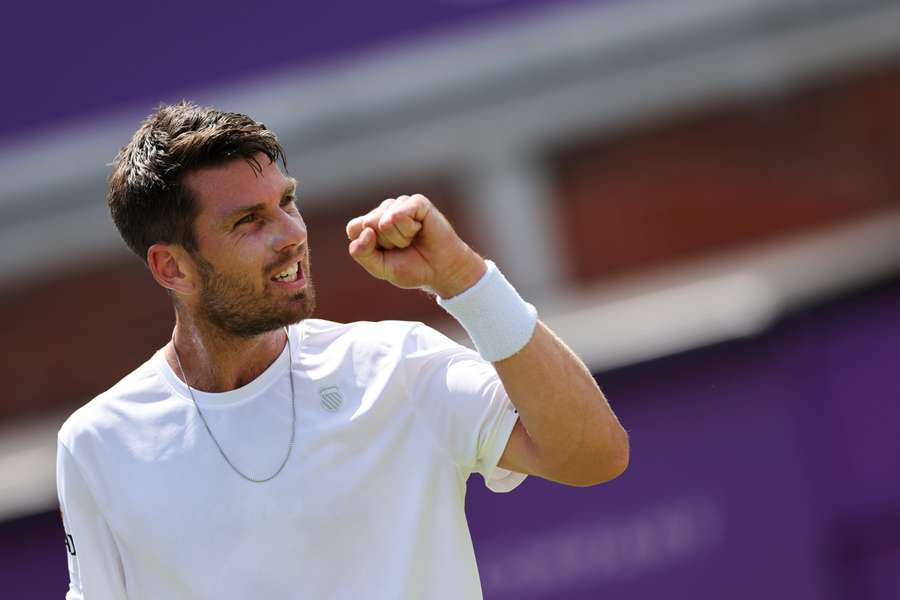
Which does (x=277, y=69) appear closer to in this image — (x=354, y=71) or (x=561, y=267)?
(x=354, y=71)

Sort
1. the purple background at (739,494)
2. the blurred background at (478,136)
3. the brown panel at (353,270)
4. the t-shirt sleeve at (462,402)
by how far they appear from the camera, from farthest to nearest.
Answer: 1. the brown panel at (353,270)
2. the blurred background at (478,136)
3. the purple background at (739,494)
4. the t-shirt sleeve at (462,402)

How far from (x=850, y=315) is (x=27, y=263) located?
19.7ft

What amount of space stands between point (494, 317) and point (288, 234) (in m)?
0.42

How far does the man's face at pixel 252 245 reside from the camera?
2.66m

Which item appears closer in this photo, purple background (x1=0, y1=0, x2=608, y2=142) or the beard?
the beard

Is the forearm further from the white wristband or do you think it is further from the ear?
the ear

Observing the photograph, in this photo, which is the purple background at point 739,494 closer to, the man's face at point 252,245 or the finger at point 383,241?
the man's face at point 252,245

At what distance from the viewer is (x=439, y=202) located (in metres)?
9.59

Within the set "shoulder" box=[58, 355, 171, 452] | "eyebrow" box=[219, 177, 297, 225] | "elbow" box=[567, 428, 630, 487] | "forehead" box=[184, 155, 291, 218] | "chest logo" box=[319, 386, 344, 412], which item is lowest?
"elbow" box=[567, 428, 630, 487]

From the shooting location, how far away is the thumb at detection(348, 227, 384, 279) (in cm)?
247

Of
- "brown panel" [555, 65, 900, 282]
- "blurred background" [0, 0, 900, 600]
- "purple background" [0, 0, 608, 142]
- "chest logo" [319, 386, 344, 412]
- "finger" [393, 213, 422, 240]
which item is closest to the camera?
"finger" [393, 213, 422, 240]

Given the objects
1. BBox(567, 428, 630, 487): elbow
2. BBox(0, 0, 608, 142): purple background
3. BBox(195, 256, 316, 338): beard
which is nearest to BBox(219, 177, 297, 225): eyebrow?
BBox(195, 256, 316, 338): beard

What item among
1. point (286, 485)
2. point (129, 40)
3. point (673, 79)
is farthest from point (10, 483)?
point (673, 79)

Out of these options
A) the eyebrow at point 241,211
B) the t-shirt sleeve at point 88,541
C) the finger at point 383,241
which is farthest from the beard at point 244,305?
the t-shirt sleeve at point 88,541
